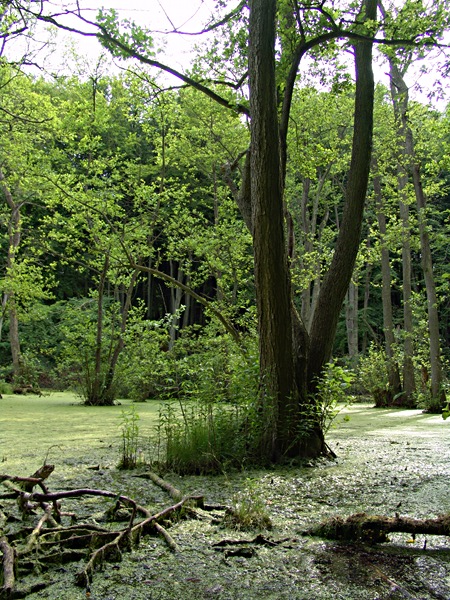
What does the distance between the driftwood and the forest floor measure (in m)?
0.05

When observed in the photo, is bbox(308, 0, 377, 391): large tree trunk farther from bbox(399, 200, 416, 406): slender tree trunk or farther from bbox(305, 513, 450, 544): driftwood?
bbox(399, 200, 416, 406): slender tree trunk

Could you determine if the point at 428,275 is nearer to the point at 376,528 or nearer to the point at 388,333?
the point at 388,333

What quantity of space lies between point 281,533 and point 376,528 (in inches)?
15.4

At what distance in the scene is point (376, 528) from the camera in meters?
2.07

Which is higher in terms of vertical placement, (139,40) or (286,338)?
(139,40)

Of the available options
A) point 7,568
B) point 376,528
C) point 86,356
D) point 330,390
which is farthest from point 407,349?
point 7,568

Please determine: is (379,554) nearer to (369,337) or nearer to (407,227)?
(407,227)

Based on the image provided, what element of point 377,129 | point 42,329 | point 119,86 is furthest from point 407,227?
point 42,329

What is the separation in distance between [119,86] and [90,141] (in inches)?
58.0

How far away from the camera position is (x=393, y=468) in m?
3.64

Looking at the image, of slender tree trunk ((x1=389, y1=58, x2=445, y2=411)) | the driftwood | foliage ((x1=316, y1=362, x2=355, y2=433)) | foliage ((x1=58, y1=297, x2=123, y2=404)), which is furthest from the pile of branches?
slender tree trunk ((x1=389, y1=58, x2=445, y2=411))

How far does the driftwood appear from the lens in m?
2.05

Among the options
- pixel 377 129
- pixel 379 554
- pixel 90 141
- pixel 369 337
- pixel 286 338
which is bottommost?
pixel 379 554

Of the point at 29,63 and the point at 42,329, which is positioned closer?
the point at 29,63
